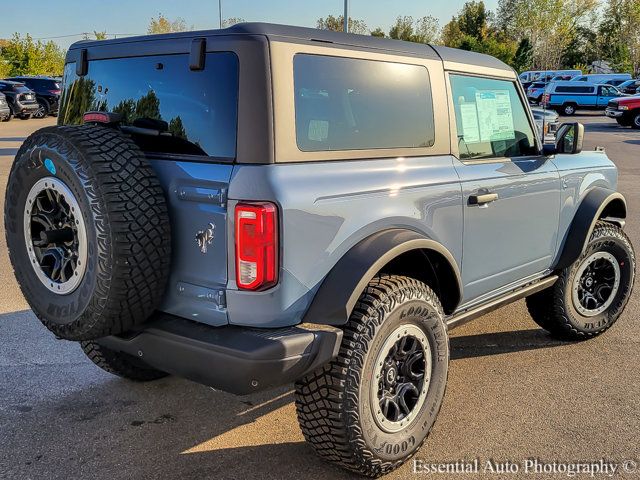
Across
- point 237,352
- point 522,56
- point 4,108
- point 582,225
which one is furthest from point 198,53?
point 522,56

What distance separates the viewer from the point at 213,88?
8.56ft

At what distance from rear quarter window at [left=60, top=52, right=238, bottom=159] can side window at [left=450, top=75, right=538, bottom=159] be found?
1422mm

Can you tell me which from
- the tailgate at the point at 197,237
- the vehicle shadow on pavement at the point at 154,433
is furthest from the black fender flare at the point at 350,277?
the vehicle shadow on pavement at the point at 154,433

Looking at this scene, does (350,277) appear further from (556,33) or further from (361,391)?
(556,33)

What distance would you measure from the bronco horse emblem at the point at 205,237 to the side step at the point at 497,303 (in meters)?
1.48

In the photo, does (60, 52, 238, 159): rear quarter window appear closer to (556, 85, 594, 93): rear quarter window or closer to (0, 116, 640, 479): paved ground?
(0, 116, 640, 479): paved ground

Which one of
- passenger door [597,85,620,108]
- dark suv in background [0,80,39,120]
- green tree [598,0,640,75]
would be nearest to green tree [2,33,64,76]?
dark suv in background [0,80,39,120]

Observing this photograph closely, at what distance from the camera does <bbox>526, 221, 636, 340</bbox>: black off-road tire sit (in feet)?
14.3

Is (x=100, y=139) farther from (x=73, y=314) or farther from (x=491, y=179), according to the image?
(x=491, y=179)

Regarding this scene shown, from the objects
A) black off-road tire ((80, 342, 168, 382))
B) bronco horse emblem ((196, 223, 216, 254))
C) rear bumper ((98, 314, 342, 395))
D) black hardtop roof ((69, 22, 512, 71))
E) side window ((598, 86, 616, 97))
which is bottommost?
black off-road tire ((80, 342, 168, 382))

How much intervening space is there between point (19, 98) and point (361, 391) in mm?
26226

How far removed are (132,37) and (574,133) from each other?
276 centimetres

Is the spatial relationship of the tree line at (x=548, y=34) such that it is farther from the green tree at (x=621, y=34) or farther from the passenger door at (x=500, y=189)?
the passenger door at (x=500, y=189)

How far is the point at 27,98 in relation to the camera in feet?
83.0
